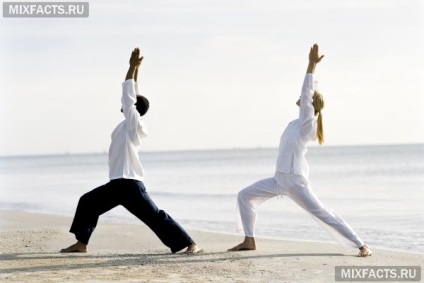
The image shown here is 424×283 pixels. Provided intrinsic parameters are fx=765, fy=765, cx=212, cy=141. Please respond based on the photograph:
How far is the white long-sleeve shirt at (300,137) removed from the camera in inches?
310

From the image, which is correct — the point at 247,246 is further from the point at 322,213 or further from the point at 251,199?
the point at 322,213

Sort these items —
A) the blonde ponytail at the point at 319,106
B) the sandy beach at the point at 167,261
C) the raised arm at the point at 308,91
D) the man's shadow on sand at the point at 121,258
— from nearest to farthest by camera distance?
the sandy beach at the point at 167,261, the man's shadow on sand at the point at 121,258, the raised arm at the point at 308,91, the blonde ponytail at the point at 319,106

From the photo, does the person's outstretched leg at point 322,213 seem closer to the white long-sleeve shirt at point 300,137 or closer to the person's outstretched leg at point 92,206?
the white long-sleeve shirt at point 300,137

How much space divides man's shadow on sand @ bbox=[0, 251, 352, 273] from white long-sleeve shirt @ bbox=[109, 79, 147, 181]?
2.81ft

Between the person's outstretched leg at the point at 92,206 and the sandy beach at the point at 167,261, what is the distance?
0.98 ft

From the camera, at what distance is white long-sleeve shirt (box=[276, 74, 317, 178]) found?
7875 millimetres

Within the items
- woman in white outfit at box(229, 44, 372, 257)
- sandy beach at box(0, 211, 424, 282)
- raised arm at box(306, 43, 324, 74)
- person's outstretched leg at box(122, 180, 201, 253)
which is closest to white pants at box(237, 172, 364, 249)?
woman in white outfit at box(229, 44, 372, 257)

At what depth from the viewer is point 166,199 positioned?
2111cm

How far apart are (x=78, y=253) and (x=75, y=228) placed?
30cm

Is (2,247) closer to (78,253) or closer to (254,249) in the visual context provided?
(78,253)

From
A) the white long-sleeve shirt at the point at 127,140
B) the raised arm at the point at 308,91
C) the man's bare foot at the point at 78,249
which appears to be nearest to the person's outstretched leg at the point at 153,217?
the white long-sleeve shirt at the point at 127,140

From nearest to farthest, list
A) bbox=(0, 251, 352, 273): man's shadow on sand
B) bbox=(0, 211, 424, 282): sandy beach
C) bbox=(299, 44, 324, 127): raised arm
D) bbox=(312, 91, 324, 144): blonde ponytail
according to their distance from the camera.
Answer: bbox=(0, 211, 424, 282): sandy beach < bbox=(0, 251, 352, 273): man's shadow on sand < bbox=(299, 44, 324, 127): raised arm < bbox=(312, 91, 324, 144): blonde ponytail

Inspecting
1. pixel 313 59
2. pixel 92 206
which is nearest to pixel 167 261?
pixel 92 206

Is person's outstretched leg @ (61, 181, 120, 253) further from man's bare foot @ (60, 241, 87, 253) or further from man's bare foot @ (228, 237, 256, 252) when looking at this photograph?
man's bare foot @ (228, 237, 256, 252)
